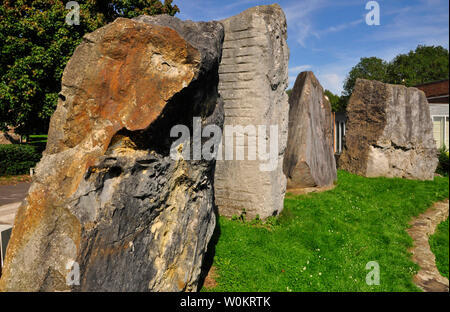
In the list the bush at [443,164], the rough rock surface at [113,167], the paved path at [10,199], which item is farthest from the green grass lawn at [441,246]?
the paved path at [10,199]

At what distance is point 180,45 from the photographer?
2.68 meters

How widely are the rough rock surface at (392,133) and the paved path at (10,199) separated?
371 inches

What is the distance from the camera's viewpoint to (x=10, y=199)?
826 centimetres

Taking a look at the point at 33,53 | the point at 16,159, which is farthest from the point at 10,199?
the point at 33,53

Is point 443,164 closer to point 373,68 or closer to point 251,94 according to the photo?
point 373,68

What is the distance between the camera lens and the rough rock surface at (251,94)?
560cm

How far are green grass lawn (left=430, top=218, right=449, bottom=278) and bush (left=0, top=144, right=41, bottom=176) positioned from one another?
1249cm

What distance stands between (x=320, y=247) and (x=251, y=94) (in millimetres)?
2761

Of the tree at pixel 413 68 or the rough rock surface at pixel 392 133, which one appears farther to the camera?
the rough rock surface at pixel 392 133

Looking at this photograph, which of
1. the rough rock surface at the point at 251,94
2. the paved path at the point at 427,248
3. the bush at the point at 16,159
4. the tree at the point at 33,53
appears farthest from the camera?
the bush at the point at 16,159

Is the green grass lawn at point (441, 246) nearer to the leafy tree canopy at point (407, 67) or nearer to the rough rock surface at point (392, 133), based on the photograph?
the leafy tree canopy at point (407, 67)
